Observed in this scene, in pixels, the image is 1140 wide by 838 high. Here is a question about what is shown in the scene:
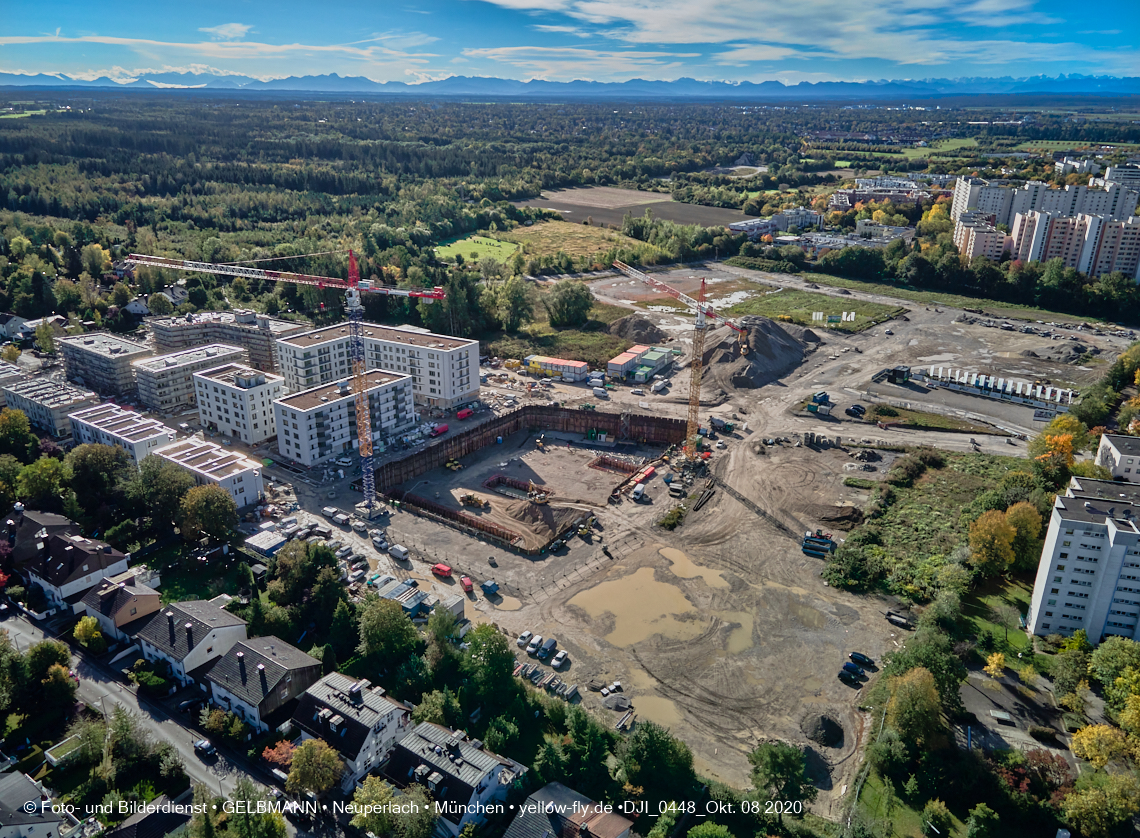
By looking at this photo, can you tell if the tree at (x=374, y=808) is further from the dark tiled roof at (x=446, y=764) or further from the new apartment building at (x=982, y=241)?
the new apartment building at (x=982, y=241)

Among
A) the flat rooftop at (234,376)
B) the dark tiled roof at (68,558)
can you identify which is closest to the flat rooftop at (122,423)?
the flat rooftop at (234,376)

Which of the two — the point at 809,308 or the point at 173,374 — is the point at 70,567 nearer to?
the point at 173,374

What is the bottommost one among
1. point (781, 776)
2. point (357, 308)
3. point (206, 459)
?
point (781, 776)

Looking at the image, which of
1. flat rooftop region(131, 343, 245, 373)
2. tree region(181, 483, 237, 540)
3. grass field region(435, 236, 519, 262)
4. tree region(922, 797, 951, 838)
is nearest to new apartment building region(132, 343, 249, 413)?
flat rooftop region(131, 343, 245, 373)

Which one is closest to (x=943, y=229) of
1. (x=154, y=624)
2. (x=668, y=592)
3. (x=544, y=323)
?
(x=544, y=323)

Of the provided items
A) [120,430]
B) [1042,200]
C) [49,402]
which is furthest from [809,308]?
[49,402]

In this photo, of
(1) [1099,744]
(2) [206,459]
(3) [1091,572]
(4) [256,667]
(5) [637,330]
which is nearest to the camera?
(1) [1099,744]

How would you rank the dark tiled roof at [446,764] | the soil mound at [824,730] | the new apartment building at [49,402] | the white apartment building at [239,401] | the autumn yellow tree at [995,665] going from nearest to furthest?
the dark tiled roof at [446,764]
the soil mound at [824,730]
the autumn yellow tree at [995,665]
the new apartment building at [49,402]
the white apartment building at [239,401]
